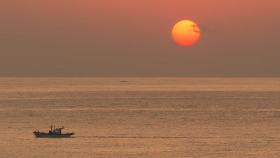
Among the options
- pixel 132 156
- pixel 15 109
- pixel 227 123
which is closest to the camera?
pixel 132 156

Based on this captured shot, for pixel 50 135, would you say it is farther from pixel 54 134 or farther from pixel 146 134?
pixel 146 134

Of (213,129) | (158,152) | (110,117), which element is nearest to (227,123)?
(213,129)

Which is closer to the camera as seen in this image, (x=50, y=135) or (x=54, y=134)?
(x=54, y=134)

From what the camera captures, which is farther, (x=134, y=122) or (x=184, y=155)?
(x=134, y=122)

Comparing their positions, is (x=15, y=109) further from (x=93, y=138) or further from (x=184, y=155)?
(x=184, y=155)

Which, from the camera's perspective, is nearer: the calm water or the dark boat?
the calm water

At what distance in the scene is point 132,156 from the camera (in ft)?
260

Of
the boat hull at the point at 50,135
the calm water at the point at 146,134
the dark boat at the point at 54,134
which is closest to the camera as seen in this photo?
the calm water at the point at 146,134

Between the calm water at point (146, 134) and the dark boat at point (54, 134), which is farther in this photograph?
the dark boat at point (54, 134)

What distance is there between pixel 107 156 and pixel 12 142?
18.2 meters

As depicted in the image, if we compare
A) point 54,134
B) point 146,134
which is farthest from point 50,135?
point 146,134

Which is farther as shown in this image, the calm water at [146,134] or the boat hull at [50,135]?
the boat hull at [50,135]

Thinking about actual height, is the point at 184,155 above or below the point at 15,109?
below

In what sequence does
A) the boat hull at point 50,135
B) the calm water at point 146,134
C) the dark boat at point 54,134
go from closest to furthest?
the calm water at point 146,134 → the boat hull at point 50,135 → the dark boat at point 54,134
